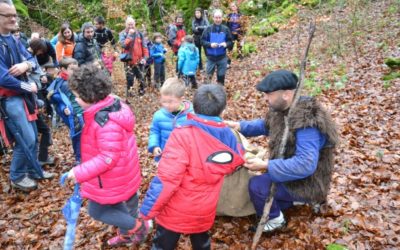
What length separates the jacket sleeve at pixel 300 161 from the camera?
2.90m

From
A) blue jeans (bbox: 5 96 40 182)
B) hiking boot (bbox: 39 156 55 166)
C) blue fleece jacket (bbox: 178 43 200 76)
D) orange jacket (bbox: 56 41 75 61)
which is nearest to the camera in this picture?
blue jeans (bbox: 5 96 40 182)

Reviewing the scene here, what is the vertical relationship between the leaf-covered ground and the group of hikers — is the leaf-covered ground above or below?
below

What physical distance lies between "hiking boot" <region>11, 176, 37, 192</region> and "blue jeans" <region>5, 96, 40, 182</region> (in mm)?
56

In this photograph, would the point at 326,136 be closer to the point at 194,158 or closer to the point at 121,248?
the point at 194,158

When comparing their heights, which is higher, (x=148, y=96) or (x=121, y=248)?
(x=121, y=248)

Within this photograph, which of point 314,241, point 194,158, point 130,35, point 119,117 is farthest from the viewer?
point 130,35

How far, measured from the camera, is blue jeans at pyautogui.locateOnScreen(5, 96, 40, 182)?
4.38m

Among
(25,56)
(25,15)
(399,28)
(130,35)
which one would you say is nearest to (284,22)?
(399,28)

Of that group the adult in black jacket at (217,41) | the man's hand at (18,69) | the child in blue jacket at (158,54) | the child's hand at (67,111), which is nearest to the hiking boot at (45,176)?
the child's hand at (67,111)

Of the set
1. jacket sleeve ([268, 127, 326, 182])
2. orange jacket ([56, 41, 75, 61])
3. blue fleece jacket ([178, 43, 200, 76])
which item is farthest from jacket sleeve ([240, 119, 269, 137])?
blue fleece jacket ([178, 43, 200, 76])

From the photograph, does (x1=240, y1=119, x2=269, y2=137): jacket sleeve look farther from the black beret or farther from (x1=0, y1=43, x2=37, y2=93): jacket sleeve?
(x1=0, y1=43, x2=37, y2=93): jacket sleeve

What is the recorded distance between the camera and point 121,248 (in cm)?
367

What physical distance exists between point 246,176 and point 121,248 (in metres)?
1.63

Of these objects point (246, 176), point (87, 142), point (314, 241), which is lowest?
point (314, 241)
